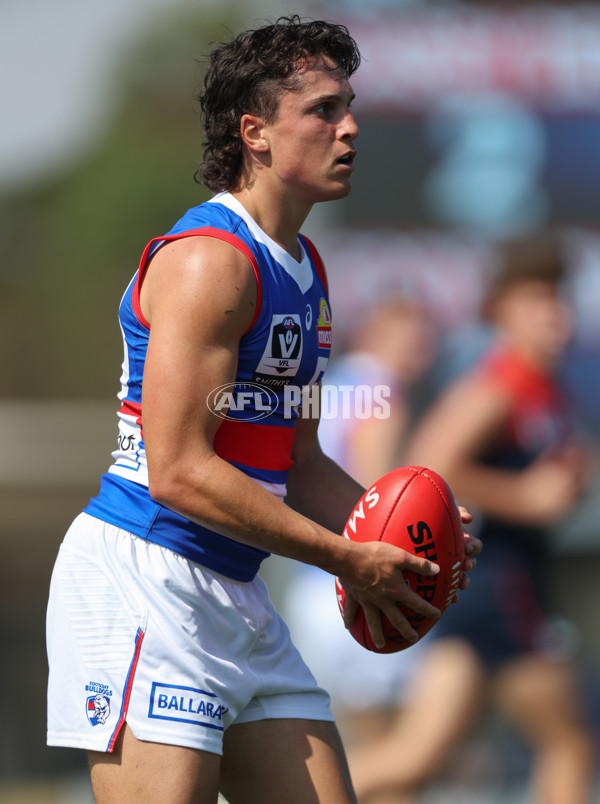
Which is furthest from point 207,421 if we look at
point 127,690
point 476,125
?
point 476,125

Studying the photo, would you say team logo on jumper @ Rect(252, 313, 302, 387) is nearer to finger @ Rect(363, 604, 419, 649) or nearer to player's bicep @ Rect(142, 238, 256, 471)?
player's bicep @ Rect(142, 238, 256, 471)

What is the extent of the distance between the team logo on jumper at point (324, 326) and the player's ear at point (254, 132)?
0.43 m

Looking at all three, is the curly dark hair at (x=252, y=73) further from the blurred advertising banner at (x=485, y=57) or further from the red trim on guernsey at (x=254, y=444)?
the blurred advertising banner at (x=485, y=57)

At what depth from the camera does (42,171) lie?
28828mm

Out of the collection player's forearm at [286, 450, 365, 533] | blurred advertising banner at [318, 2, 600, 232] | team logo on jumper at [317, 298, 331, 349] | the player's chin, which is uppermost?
blurred advertising banner at [318, 2, 600, 232]

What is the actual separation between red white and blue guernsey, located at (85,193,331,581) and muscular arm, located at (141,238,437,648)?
9 cm

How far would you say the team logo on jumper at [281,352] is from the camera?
280 cm

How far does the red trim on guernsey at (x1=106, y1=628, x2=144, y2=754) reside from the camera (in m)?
2.65

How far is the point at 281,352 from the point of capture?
283 cm

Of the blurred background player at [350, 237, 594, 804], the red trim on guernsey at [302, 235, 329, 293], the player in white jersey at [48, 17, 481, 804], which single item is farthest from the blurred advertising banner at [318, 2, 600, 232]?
the player in white jersey at [48, 17, 481, 804]

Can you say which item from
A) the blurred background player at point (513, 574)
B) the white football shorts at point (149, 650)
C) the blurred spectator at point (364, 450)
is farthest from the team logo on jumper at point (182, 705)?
the blurred spectator at point (364, 450)

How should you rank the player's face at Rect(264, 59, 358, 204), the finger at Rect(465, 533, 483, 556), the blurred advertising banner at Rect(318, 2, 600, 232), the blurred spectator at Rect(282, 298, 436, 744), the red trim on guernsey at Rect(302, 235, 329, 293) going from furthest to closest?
the blurred advertising banner at Rect(318, 2, 600, 232)
the blurred spectator at Rect(282, 298, 436, 744)
the red trim on guernsey at Rect(302, 235, 329, 293)
the finger at Rect(465, 533, 483, 556)
the player's face at Rect(264, 59, 358, 204)

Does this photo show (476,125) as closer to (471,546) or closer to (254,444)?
(471,546)

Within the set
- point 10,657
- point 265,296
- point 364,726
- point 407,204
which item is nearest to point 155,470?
point 265,296
